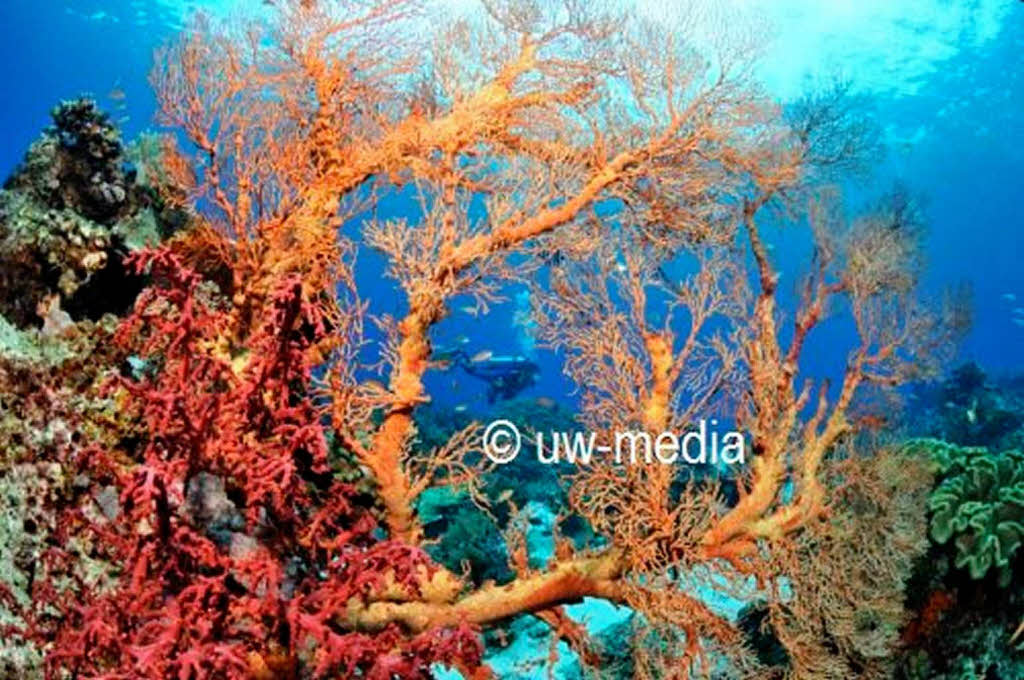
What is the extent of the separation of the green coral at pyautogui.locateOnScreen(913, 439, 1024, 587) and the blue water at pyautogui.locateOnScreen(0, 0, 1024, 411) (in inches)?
170

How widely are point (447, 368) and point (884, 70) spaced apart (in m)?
39.1

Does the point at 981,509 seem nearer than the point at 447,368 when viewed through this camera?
No

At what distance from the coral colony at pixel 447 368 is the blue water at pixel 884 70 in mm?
2009

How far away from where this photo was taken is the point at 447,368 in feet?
16.0

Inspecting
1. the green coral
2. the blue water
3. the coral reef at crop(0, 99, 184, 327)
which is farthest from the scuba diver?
the green coral

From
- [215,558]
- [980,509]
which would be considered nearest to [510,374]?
[980,509]

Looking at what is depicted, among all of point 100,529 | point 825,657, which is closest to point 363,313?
point 100,529

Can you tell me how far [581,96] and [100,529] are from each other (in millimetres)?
4701

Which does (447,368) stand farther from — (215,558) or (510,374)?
(510,374)

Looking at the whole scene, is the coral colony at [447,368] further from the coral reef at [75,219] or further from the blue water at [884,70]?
the blue water at [884,70]

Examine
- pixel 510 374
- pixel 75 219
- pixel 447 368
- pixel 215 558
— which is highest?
pixel 510 374

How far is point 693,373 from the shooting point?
4.69 meters

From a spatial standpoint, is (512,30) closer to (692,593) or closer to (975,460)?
(692,593)

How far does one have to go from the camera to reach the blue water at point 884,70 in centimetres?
3044
